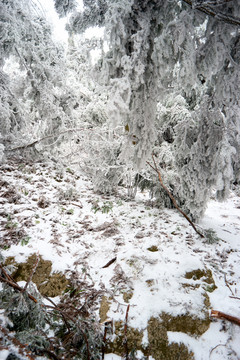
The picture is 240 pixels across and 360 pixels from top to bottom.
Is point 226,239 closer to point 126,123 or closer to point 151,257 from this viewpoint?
point 151,257

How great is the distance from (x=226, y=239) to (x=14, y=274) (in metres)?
4.43

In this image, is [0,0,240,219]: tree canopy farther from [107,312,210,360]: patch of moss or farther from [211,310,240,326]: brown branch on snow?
[107,312,210,360]: patch of moss

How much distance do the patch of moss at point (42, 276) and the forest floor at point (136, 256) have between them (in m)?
0.10

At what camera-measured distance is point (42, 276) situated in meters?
3.04

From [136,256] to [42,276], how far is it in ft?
5.50

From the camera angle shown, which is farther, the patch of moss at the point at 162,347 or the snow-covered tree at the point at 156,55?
the patch of moss at the point at 162,347

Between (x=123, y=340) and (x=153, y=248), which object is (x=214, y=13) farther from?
(x=123, y=340)

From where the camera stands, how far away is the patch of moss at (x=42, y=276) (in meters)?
2.87

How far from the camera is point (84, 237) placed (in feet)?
13.4

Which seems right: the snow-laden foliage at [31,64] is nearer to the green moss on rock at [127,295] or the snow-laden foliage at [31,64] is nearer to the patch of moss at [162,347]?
the green moss on rock at [127,295]

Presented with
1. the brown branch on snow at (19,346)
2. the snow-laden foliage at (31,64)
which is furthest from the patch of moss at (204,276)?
the snow-laden foliage at (31,64)

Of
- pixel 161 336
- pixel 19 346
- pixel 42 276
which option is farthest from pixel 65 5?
pixel 161 336

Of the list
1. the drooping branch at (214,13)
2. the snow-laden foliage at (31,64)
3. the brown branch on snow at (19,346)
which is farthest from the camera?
the snow-laden foliage at (31,64)

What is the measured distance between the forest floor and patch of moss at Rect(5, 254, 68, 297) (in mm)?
96
